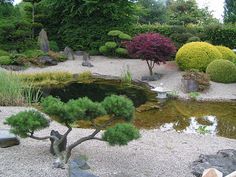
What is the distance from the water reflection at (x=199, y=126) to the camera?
24.7 ft

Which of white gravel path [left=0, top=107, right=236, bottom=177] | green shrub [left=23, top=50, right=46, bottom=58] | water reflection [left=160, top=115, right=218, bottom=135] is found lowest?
water reflection [left=160, top=115, right=218, bottom=135]

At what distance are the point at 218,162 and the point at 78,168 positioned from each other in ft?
5.80

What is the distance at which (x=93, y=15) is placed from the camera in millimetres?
17266

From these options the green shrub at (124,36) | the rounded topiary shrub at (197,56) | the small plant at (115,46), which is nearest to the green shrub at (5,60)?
the small plant at (115,46)

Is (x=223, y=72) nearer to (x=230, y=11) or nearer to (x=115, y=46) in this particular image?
(x=115, y=46)

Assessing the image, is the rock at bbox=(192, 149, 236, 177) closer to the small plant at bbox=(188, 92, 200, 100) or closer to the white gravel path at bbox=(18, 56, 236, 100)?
the small plant at bbox=(188, 92, 200, 100)

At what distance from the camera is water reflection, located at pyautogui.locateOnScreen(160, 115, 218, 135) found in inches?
296

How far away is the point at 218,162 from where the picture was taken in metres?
4.94

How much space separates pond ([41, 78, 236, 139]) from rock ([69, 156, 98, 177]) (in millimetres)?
2995

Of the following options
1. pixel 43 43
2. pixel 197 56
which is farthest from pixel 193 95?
pixel 43 43

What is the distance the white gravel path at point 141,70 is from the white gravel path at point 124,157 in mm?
4479

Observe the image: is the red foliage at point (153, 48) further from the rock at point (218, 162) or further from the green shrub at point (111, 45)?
the rock at point (218, 162)

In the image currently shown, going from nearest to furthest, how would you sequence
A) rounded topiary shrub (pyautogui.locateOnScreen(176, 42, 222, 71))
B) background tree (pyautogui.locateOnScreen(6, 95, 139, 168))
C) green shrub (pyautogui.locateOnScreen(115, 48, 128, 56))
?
background tree (pyautogui.locateOnScreen(6, 95, 139, 168)), rounded topiary shrub (pyautogui.locateOnScreen(176, 42, 222, 71)), green shrub (pyautogui.locateOnScreen(115, 48, 128, 56))

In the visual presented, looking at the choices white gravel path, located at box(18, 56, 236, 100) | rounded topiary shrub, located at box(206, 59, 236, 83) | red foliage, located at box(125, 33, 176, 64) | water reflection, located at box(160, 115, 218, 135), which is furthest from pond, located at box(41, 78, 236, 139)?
rounded topiary shrub, located at box(206, 59, 236, 83)
